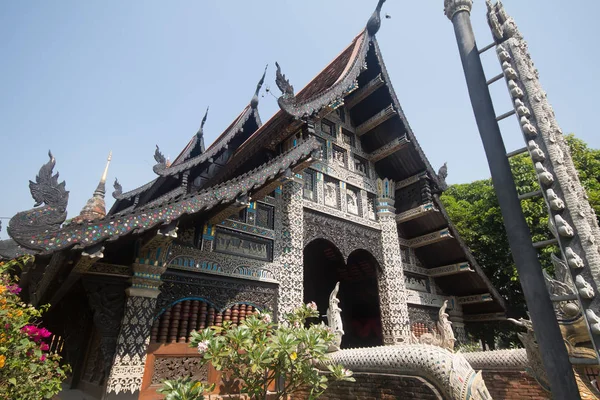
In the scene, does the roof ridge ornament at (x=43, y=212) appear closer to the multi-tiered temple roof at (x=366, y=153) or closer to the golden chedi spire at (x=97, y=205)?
the multi-tiered temple roof at (x=366, y=153)

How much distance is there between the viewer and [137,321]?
4633 millimetres

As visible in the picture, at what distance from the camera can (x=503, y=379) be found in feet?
17.3

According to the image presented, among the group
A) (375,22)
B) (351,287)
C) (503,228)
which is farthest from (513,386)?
(503,228)

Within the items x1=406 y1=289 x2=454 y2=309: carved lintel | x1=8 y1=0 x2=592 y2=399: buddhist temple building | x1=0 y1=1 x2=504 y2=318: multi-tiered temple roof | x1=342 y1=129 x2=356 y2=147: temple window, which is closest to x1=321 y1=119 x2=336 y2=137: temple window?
x1=8 y1=0 x2=592 y2=399: buddhist temple building

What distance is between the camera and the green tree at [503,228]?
36.6 ft

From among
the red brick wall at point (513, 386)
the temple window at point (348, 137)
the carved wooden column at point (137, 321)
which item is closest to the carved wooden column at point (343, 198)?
the temple window at point (348, 137)

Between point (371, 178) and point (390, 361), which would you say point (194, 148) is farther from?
point (390, 361)

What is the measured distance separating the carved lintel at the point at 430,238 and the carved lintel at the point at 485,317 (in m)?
2.66

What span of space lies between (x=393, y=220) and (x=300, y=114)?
148 inches

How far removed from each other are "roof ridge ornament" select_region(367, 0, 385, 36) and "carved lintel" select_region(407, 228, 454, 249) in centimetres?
530

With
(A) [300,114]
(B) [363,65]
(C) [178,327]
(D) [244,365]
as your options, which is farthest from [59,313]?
(B) [363,65]

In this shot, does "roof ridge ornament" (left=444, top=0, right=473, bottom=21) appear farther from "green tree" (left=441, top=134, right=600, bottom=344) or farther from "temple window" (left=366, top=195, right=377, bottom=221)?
"green tree" (left=441, top=134, right=600, bottom=344)

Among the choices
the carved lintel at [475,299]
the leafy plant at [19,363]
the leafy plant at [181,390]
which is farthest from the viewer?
the carved lintel at [475,299]

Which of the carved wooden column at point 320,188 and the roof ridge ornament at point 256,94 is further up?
the roof ridge ornament at point 256,94
